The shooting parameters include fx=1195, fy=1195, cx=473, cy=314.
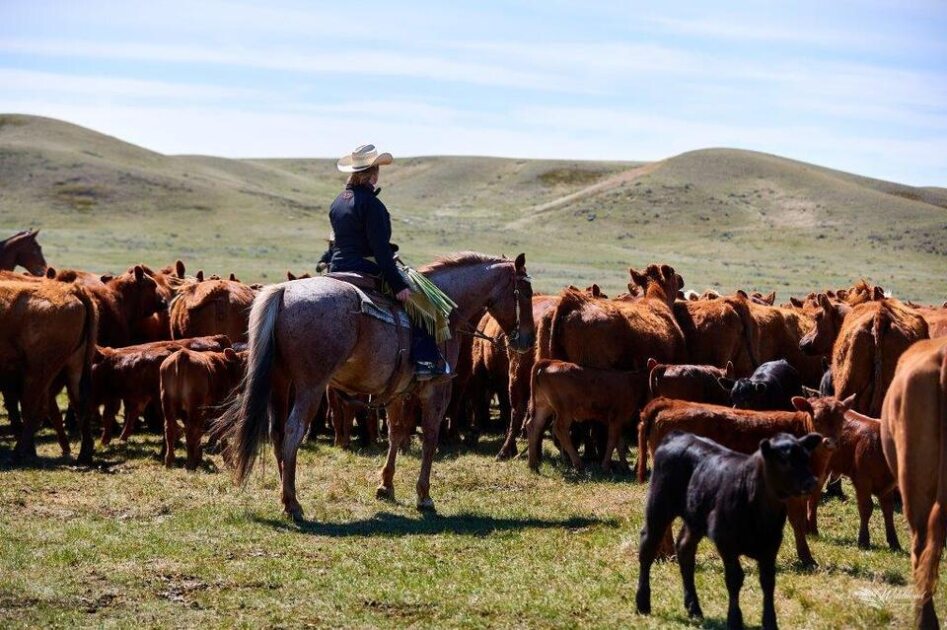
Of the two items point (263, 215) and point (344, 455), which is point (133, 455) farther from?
point (263, 215)

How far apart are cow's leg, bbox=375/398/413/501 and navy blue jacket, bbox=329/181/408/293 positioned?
1508mm

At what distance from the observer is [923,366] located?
22.2ft

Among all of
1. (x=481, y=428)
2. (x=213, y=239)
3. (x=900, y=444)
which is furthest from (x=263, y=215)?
(x=900, y=444)

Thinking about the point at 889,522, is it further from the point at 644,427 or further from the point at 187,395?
the point at 187,395

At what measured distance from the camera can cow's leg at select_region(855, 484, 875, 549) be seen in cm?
985

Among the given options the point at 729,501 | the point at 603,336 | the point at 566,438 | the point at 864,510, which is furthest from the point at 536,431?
the point at 729,501

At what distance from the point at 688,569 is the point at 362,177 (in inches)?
210


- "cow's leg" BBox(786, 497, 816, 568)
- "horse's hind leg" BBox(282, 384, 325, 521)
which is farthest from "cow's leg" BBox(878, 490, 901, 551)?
"horse's hind leg" BBox(282, 384, 325, 521)

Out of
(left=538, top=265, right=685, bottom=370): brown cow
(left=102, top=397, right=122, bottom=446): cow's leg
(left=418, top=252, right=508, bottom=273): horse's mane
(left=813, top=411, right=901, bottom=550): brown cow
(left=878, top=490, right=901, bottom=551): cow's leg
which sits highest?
(left=418, top=252, right=508, bottom=273): horse's mane

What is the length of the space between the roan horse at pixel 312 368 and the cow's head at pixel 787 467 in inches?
187

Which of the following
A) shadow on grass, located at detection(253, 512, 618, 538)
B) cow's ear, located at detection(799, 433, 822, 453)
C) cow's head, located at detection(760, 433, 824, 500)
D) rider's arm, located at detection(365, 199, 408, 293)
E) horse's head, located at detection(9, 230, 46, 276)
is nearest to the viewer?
cow's head, located at detection(760, 433, 824, 500)

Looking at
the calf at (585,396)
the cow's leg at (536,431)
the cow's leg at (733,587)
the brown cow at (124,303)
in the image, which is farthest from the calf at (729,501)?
the brown cow at (124,303)

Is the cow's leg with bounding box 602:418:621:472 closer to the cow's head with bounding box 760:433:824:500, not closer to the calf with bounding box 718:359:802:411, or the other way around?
the calf with bounding box 718:359:802:411

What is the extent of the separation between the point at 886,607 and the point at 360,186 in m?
5.99
